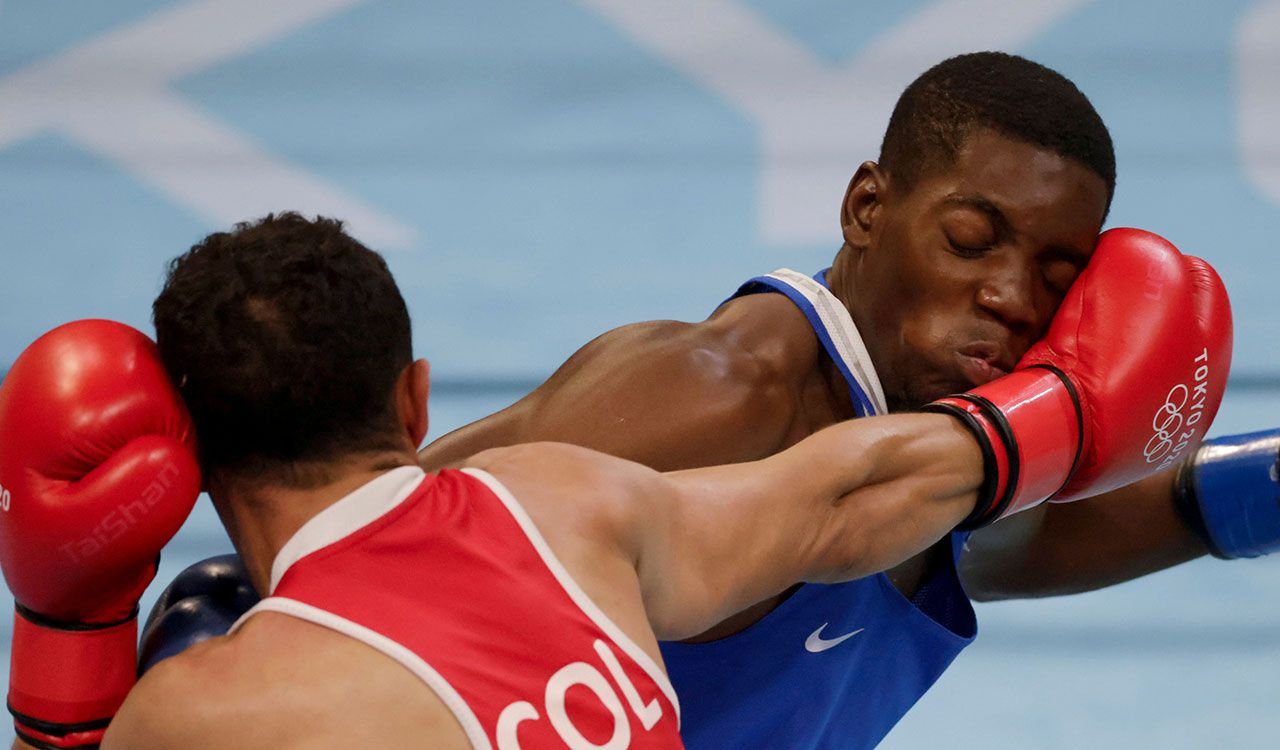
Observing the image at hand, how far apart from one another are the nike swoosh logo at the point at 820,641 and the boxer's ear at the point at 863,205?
22.4 inches

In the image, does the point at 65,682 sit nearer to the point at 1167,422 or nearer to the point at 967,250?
the point at 967,250

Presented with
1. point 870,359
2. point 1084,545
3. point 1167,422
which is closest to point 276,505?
point 870,359

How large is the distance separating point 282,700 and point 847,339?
115cm

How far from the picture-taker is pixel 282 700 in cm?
135

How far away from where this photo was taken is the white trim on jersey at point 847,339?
2271mm

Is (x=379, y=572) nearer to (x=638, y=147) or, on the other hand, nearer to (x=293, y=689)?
(x=293, y=689)

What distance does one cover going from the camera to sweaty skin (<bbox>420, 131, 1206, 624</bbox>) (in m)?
2.07

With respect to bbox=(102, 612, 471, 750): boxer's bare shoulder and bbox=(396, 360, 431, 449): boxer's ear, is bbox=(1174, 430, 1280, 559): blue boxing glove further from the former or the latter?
bbox=(102, 612, 471, 750): boxer's bare shoulder

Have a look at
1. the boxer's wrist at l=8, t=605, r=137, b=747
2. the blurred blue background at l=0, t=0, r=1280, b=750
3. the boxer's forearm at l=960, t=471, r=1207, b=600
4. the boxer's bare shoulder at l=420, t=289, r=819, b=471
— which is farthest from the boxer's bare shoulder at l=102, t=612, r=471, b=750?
the blurred blue background at l=0, t=0, r=1280, b=750

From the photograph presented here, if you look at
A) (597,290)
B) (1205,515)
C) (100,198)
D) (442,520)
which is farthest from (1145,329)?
(100,198)

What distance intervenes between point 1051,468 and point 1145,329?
0.26m

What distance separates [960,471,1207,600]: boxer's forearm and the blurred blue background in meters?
1.34

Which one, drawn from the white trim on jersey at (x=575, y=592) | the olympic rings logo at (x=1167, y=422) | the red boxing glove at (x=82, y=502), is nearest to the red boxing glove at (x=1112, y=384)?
the olympic rings logo at (x=1167, y=422)

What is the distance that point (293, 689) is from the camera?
1.35 meters
